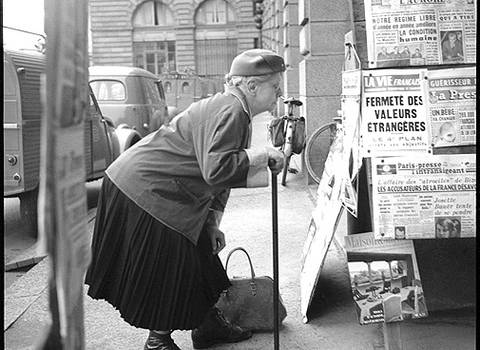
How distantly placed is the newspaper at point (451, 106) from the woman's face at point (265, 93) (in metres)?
0.73

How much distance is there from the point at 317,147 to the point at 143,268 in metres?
6.32

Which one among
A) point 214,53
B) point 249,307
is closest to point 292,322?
point 249,307

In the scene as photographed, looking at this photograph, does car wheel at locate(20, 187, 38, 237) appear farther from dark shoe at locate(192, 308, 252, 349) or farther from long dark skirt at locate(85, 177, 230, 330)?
long dark skirt at locate(85, 177, 230, 330)

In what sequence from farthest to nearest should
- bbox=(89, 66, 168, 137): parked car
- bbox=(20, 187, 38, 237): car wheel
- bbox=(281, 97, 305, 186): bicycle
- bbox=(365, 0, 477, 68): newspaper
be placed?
bbox=(89, 66, 168, 137): parked car
bbox=(20, 187, 38, 237): car wheel
bbox=(281, 97, 305, 186): bicycle
bbox=(365, 0, 477, 68): newspaper

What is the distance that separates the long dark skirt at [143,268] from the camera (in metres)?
3.44

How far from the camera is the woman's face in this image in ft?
11.3

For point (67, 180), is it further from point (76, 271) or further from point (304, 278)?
point (304, 278)

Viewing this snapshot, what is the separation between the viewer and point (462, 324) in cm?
407

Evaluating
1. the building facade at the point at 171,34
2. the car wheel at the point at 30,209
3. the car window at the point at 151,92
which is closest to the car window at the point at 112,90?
the car window at the point at 151,92

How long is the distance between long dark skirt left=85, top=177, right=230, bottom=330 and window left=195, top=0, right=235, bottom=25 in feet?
166

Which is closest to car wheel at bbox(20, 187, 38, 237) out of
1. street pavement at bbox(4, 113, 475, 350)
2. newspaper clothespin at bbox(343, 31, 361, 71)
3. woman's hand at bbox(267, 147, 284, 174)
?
street pavement at bbox(4, 113, 475, 350)

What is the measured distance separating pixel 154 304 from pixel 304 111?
672cm

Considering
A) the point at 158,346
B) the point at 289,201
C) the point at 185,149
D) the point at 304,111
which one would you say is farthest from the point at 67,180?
the point at 304,111

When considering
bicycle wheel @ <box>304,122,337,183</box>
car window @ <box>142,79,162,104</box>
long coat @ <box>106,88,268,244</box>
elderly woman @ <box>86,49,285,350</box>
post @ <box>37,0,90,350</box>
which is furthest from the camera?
car window @ <box>142,79,162,104</box>
